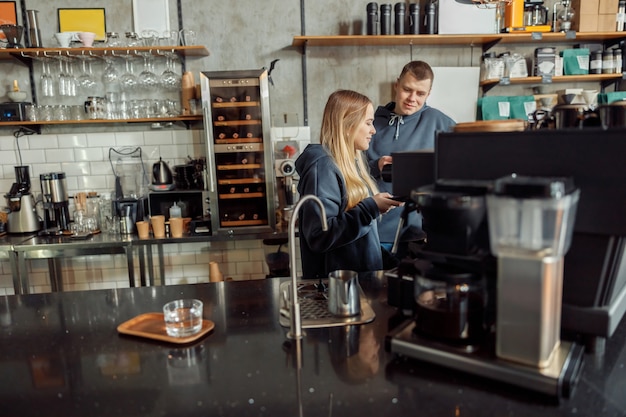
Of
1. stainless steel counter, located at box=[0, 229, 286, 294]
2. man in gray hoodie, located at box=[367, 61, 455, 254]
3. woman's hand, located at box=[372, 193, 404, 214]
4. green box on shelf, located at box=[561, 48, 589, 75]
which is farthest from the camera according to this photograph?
green box on shelf, located at box=[561, 48, 589, 75]

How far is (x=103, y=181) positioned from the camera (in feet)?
13.8

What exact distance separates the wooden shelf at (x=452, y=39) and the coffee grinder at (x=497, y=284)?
292 centimetres

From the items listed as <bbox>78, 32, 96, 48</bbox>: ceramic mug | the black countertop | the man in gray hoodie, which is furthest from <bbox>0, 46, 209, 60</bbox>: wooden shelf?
the black countertop

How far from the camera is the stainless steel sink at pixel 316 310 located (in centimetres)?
152

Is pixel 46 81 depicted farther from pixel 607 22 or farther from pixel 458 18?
pixel 607 22

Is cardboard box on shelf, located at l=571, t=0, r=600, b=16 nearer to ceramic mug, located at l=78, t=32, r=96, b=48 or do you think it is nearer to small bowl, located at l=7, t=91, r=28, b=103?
ceramic mug, located at l=78, t=32, r=96, b=48

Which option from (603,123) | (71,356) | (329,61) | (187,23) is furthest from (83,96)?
(603,123)

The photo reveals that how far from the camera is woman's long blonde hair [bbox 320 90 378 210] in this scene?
216 cm

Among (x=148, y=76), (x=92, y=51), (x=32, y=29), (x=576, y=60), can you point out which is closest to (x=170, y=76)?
(x=148, y=76)

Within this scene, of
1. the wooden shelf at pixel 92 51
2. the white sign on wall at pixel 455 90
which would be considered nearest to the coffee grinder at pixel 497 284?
the wooden shelf at pixel 92 51

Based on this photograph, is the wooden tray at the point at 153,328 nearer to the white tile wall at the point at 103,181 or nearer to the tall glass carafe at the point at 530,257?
the tall glass carafe at the point at 530,257

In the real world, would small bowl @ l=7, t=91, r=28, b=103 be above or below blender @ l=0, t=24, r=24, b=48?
below

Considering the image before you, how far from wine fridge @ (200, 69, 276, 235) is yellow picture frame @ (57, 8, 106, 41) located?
1.07 m

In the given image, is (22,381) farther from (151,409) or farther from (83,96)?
(83,96)
